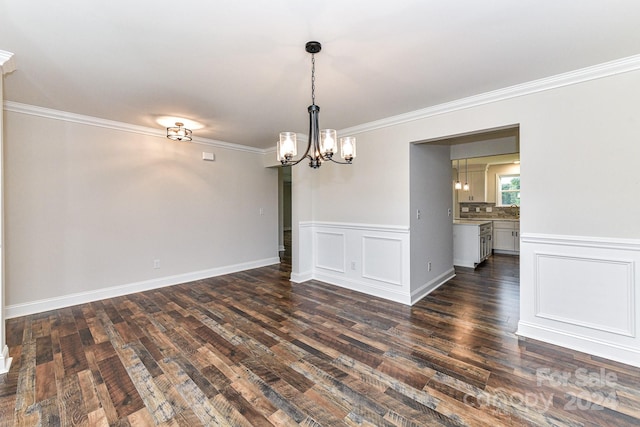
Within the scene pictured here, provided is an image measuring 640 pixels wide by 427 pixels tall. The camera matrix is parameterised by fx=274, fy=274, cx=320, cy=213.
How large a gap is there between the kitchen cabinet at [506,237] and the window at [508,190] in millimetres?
795

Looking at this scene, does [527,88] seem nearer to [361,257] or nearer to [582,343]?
[582,343]

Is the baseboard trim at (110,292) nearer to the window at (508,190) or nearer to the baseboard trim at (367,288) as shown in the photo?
the baseboard trim at (367,288)

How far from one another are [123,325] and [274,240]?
3166 millimetres

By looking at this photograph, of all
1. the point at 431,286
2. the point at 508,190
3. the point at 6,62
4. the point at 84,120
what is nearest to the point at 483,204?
the point at 508,190

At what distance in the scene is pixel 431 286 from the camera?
13.1 ft

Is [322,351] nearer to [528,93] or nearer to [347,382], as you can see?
[347,382]

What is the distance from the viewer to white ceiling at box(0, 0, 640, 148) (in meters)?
1.62

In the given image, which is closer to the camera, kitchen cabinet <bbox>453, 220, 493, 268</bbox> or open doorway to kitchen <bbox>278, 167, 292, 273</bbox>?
kitchen cabinet <bbox>453, 220, 493, 268</bbox>

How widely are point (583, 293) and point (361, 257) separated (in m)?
2.36

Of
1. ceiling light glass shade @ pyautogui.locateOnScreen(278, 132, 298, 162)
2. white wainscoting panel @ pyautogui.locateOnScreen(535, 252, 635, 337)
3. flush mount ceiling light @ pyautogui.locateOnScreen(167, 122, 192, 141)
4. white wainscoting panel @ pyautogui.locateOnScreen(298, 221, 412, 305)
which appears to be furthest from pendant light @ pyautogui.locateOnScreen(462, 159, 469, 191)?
flush mount ceiling light @ pyautogui.locateOnScreen(167, 122, 192, 141)

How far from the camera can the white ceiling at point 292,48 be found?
162cm

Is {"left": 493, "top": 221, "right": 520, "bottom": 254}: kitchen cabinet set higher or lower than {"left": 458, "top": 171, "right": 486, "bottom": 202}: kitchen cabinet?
lower

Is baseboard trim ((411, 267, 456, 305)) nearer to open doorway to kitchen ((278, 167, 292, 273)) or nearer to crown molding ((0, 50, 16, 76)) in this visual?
open doorway to kitchen ((278, 167, 292, 273))

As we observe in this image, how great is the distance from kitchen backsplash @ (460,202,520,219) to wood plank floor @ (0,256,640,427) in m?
4.78
